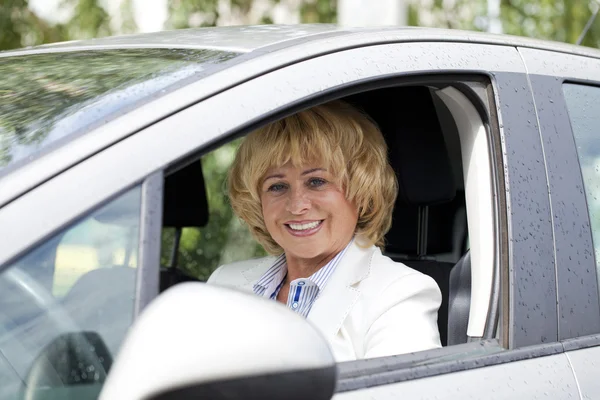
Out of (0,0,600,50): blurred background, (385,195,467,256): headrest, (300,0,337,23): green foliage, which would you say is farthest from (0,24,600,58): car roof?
(300,0,337,23): green foliage

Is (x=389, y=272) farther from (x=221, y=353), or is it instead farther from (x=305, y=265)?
(x=221, y=353)

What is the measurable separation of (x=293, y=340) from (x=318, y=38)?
74cm

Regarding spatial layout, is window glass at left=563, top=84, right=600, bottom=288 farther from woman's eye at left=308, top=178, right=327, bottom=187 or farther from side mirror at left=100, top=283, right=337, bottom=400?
side mirror at left=100, top=283, right=337, bottom=400

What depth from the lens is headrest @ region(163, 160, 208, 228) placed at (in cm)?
324

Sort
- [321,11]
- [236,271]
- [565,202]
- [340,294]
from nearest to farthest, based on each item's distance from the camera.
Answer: [565,202], [340,294], [236,271], [321,11]

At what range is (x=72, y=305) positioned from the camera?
1.42 meters

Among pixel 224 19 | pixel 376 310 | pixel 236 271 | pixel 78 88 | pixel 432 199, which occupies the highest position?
pixel 78 88

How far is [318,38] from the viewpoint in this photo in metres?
1.82

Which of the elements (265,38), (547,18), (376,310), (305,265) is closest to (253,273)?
(305,265)

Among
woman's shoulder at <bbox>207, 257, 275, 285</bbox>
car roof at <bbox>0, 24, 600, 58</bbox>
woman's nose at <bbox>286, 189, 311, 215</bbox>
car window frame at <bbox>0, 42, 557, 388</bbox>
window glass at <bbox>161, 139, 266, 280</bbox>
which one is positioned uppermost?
car roof at <bbox>0, 24, 600, 58</bbox>

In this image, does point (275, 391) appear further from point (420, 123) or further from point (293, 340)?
point (420, 123)

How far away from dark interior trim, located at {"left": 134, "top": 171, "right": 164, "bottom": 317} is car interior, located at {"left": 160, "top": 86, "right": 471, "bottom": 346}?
0.86m

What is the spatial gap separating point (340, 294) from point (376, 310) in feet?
0.37

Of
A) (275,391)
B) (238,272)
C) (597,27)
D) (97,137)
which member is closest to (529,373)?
(275,391)
